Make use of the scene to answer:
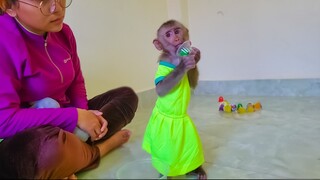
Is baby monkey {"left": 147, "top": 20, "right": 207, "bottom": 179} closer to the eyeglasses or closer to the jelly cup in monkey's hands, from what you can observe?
the jelly cup in monkey's hands

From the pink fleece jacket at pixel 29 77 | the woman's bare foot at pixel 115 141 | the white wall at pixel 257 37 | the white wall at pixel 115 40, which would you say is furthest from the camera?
the white wall at pixel 257 37

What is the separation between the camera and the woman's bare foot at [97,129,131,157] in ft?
2.69

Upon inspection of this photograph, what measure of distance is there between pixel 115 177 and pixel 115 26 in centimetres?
123

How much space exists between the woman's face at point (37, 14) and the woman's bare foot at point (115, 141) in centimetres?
34

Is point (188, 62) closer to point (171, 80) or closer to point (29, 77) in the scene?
point (171, 80)

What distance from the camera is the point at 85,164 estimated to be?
0.71 m

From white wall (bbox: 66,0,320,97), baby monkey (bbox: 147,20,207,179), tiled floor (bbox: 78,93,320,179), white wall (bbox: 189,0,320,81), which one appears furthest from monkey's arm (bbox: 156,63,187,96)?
white wall (bbox: 189,0,320,81)

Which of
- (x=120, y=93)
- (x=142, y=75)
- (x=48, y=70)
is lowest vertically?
(x=142, y=75)

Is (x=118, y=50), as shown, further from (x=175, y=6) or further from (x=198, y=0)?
(x=198, y=0)

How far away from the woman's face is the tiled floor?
35 centimetres

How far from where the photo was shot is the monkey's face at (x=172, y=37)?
0.58 m

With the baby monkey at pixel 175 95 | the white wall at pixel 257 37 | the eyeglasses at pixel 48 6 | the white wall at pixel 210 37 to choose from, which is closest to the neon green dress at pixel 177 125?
the baby monkey at pixel 175 95

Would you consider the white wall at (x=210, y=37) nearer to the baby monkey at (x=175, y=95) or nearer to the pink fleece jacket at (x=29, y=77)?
the pink fleece jacket at (x=29, y=77)

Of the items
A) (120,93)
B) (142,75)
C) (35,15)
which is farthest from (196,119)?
(35,15)
